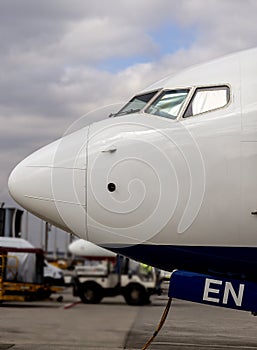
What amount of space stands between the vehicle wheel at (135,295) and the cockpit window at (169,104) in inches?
746

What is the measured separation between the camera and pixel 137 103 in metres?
9.80

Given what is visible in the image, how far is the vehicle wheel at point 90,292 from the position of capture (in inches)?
1122

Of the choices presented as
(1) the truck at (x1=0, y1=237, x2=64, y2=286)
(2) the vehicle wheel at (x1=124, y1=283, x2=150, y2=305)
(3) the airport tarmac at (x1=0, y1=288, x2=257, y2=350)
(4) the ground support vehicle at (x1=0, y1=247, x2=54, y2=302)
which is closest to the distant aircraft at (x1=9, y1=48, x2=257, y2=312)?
(3) the airport tarmac at (x1=0, y1=288, x2=257, y2=350)

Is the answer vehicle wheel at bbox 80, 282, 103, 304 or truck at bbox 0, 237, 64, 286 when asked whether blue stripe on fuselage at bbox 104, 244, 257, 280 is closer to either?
truck at bbox 0, 237, 64, 286

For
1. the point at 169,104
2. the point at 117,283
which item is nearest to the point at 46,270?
the point at 117,283

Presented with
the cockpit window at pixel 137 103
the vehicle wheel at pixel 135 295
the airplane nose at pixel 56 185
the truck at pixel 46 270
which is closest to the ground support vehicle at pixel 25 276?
the truck at pixel 46 270

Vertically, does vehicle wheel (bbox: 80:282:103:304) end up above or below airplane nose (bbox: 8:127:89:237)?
below

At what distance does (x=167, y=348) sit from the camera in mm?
12695

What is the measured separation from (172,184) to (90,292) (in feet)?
67.8

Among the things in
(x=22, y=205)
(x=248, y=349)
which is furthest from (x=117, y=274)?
(x=22, y=205)

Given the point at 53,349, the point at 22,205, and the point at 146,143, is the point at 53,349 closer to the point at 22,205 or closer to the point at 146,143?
the point at 22,205

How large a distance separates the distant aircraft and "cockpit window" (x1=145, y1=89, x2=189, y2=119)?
0.11 ft

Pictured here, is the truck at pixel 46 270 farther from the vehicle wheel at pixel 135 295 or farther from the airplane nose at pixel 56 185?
the airplane nose at pixel 56 185

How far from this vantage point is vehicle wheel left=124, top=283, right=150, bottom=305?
27.7 m
